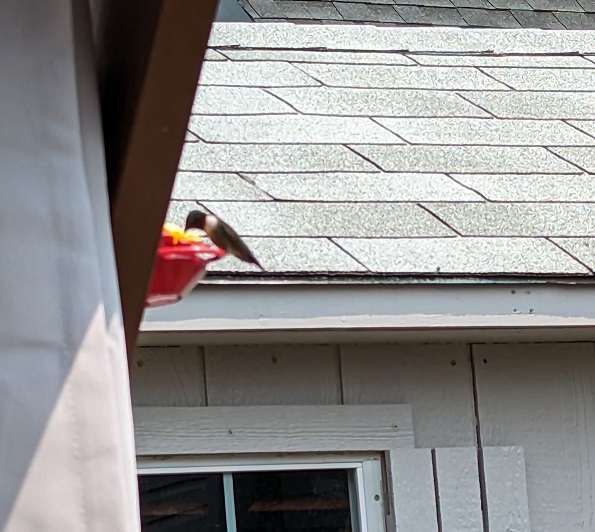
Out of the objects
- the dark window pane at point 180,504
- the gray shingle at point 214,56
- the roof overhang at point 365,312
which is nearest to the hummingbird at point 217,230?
the roof overhang at point 365,312

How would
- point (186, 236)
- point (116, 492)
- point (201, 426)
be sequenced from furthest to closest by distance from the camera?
point (201, 426)
point (186, 236)
point (116, 492)

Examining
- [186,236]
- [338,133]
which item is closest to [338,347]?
[338,133]

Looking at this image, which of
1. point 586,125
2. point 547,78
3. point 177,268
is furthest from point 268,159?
Result: point 177,268

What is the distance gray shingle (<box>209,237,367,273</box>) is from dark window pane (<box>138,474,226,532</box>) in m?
0.42

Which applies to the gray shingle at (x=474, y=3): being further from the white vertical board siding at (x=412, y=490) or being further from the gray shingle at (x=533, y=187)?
the white vertical board siding at (x=412, y=490)

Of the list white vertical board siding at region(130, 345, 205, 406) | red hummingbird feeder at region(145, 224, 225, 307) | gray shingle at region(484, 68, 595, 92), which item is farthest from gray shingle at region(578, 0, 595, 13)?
red hummingbird feeder at region(145, 224, 225, 307)

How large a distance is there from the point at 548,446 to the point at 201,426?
0.69 m

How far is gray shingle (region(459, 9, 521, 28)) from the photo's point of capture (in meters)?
4.43

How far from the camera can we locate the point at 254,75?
3.19 m

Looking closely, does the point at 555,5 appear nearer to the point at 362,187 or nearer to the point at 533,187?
the point at 533,187

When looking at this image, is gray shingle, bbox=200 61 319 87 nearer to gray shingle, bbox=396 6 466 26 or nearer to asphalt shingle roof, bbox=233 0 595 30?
asphalt shingle roof, bbox=233 0 595 30

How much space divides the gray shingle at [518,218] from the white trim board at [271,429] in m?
0.41

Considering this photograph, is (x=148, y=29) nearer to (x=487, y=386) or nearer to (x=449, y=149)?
(x=487, y=386)

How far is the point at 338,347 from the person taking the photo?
2559 millimetres
